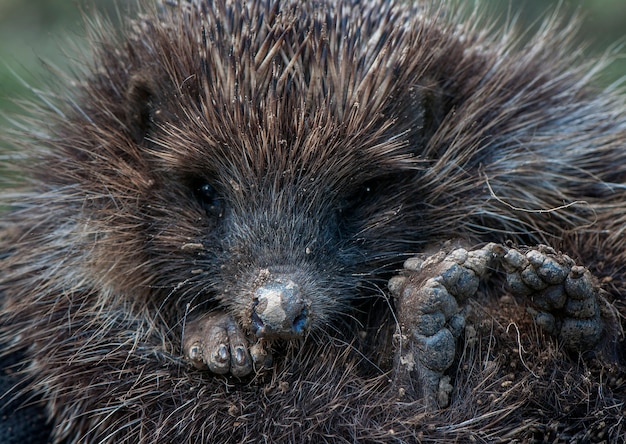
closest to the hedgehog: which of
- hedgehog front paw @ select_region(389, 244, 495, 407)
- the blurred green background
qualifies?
hedgehog front paw @ select_region(389, 244, 495, 407)

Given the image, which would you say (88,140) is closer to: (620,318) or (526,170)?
(526,170)

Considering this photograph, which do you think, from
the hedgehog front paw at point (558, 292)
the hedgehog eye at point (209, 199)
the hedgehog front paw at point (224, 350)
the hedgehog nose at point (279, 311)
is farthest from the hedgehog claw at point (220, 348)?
the hedgehog front paw at point (558, 292)

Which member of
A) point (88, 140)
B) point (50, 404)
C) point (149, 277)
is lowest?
point (50, 404)

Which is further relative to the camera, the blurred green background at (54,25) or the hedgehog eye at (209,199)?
the blurred green background at (54,25)

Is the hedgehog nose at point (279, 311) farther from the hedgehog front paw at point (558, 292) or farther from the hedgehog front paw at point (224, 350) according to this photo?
the hedgehog front paw at point (558, 292)

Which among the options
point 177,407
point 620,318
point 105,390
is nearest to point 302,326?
point 177,407

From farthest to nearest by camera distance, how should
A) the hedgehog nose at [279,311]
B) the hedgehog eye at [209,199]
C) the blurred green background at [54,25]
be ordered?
1. the blurred green background at [54,25]
2. the hedgehog eye at [209,199]
3. the hedgehog nose at [279,311]

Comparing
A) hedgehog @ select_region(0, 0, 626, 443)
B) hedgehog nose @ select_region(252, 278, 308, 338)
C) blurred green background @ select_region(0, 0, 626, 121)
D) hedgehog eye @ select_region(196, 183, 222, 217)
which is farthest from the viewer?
blurred green background @ select_region(0, 0, 626, 121)

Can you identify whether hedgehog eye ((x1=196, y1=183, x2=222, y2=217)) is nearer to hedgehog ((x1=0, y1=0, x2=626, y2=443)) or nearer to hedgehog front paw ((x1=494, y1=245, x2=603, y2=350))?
hedgehog ((x1=0, y1=0, x2=626, y2=443))
